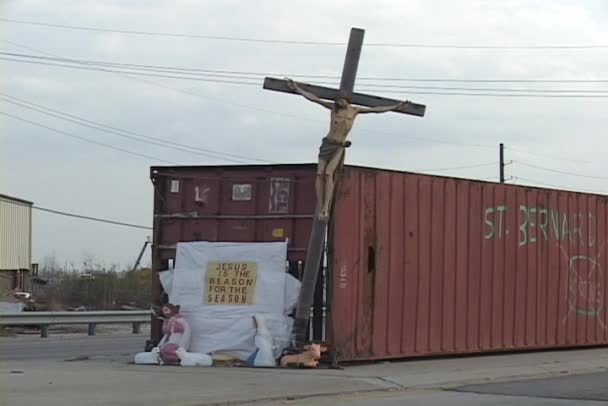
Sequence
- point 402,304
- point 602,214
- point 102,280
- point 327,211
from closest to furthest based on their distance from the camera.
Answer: point 327,211, point 402,304, point 602,214, point 102,280

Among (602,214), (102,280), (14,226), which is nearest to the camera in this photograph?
(602,214)

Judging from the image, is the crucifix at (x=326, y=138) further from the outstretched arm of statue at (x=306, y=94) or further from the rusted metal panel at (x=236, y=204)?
the rusted metal panel at (x=236, y=204)

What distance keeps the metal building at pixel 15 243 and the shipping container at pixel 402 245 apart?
3050 centimetres

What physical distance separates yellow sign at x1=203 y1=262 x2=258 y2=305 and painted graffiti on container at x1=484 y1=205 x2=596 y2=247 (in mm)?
4720

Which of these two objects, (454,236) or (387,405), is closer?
(387,405)

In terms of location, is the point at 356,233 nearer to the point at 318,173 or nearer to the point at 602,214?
the point at 318,173

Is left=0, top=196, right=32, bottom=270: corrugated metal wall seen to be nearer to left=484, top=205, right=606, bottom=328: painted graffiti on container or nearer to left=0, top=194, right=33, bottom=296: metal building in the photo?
left=0, top=194, right=33, bottom=296: metal building

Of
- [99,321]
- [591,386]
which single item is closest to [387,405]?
[591,386]

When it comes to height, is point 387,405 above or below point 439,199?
below

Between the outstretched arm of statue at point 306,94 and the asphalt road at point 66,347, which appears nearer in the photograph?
the outstretched arm of statue at point 306,94

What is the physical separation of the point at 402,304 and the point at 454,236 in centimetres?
173

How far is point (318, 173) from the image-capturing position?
16938mm

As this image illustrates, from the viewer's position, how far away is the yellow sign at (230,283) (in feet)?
58.4

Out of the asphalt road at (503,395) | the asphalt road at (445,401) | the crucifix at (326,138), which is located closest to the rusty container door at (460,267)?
the crucifix at (326,138)
